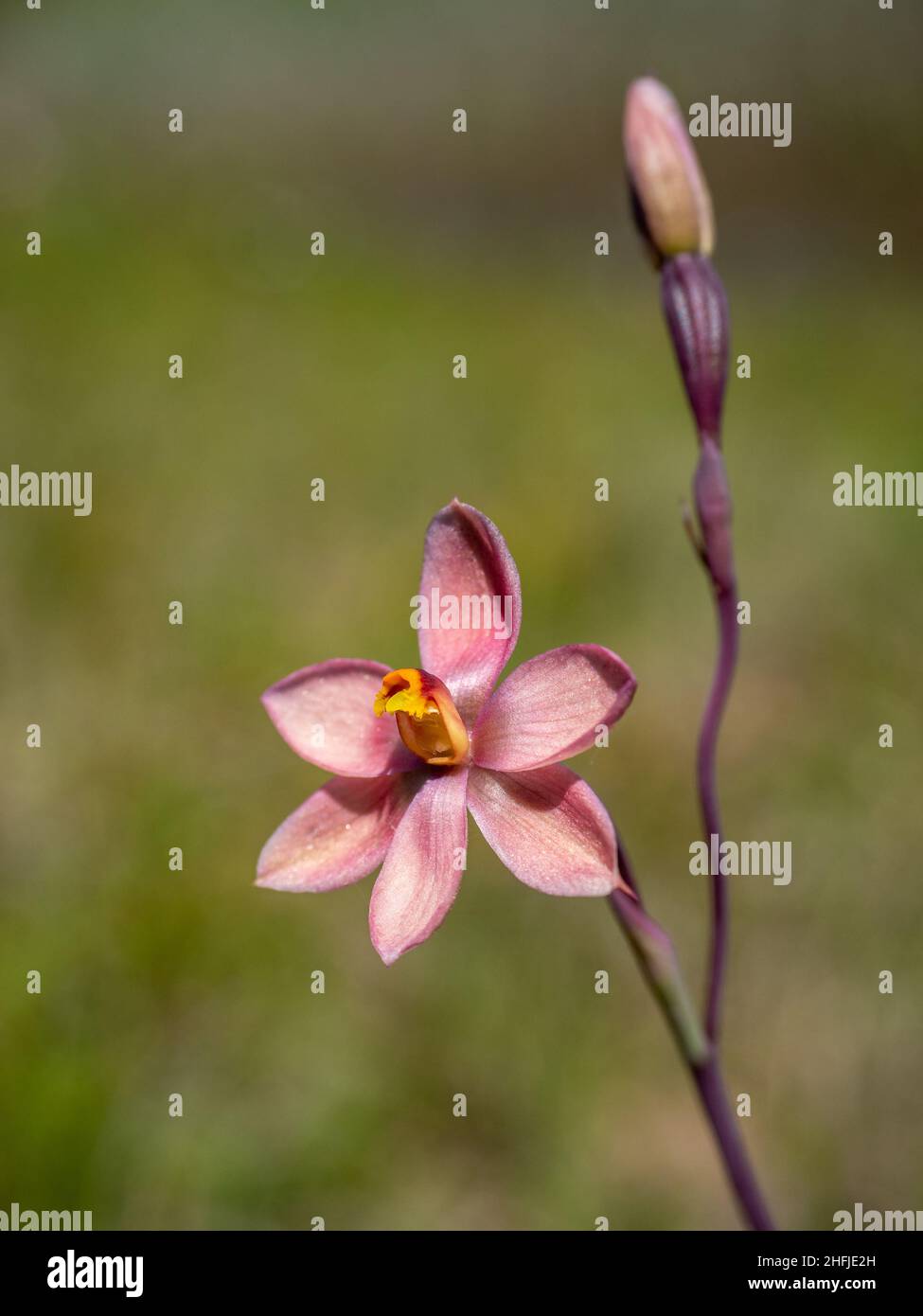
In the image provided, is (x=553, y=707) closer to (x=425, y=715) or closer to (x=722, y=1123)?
(x=425, y=715)

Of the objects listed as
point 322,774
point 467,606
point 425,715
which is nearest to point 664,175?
point 467,606

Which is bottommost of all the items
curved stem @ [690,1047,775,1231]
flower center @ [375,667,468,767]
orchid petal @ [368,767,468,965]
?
curved stem @ [690,1047,775,1231]

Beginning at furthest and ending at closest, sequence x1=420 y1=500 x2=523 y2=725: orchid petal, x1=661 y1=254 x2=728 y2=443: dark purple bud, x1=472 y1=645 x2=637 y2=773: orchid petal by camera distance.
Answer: x1=661 y1=254 x2=728 y2=443: dark purple bud → x1=420 y1=500 x2=523 y2=725: orchid petal → x1=472 y1=645 x2=637 y2=773: orchid petal

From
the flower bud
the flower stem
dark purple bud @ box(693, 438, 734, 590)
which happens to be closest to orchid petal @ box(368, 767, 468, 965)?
the flower stem

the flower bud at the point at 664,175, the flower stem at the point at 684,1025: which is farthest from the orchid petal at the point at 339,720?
the flower bud at the point at 664,175

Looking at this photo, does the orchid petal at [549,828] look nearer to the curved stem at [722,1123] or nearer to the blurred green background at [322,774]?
the curved stem at [722,1123]

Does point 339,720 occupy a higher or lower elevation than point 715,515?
lower

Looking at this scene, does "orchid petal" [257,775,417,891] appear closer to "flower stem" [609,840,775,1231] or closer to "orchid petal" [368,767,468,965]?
"orchid petal" [368,767,468,965]
